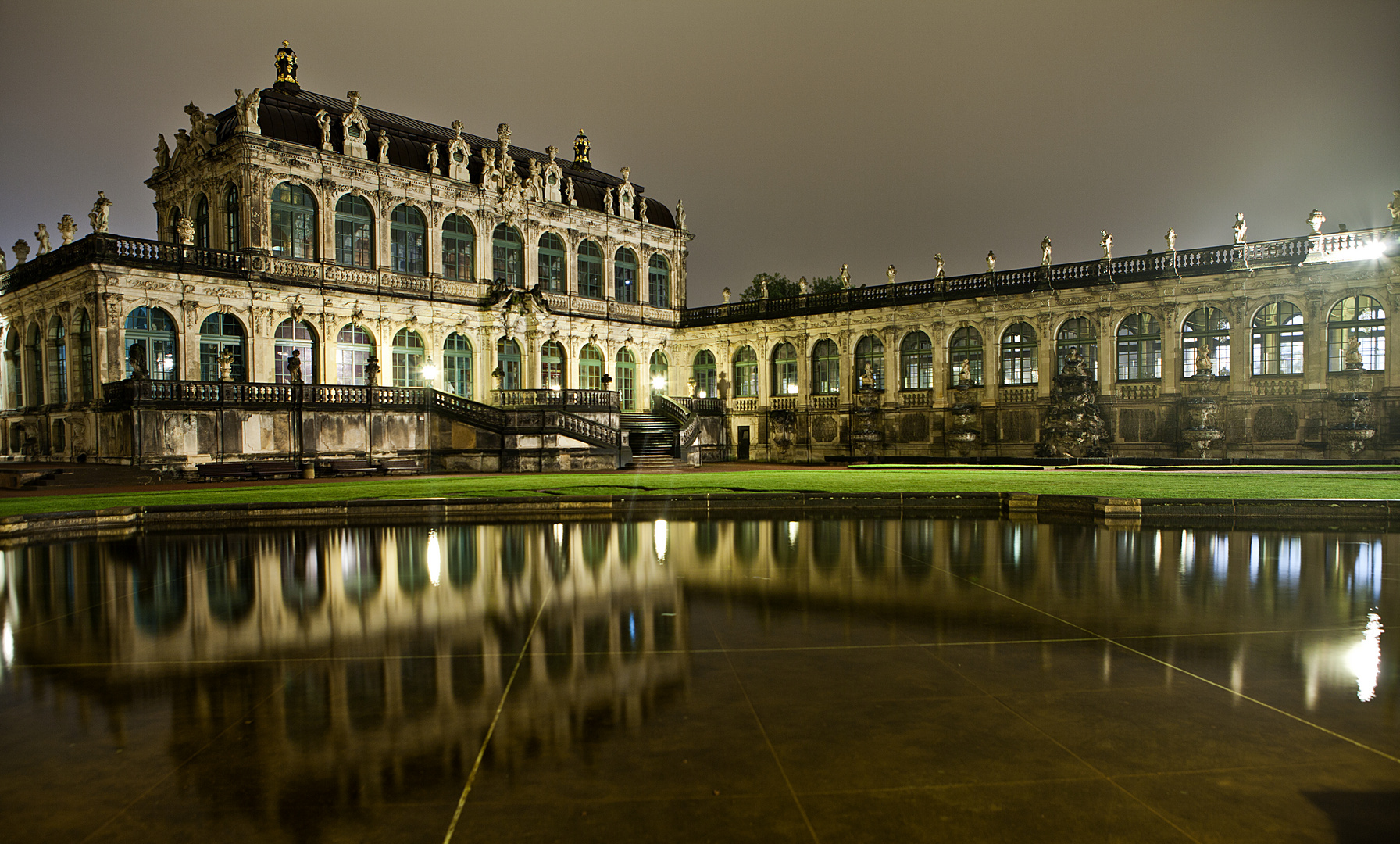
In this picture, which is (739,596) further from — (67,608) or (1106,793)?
(67,608)

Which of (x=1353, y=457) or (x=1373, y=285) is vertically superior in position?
(x=1373, y=285)

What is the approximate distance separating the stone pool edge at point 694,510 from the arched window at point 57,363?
Answer: 1025 inches

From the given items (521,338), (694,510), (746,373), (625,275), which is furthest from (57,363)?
(746,373)

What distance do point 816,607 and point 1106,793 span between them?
4.11 m

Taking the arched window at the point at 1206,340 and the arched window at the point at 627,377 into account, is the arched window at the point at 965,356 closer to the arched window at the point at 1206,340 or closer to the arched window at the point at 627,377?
the arched window at the point at 1206,340

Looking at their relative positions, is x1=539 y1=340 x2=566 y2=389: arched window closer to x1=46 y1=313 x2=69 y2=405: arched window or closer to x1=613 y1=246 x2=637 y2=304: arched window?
x1=613 y1=246 x2=637 y2=304: arched window

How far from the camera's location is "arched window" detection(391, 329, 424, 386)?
42344mm

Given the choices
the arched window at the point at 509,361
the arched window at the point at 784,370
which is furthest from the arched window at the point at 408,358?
the arched window at the point at 784,370

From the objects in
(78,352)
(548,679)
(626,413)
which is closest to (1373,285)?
(626,413)

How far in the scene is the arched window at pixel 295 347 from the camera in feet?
125

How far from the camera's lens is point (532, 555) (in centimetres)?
1146

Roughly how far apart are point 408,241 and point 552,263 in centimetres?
923

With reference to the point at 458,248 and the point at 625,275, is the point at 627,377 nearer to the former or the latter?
the point at 625,275

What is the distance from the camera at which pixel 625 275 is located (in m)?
53.5
